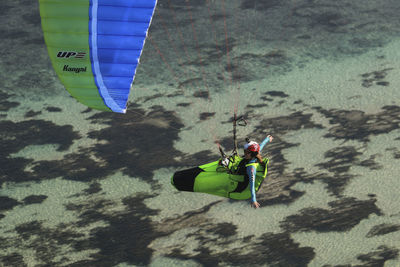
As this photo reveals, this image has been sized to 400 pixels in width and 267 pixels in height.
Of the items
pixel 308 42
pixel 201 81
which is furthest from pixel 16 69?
pixel 308 42

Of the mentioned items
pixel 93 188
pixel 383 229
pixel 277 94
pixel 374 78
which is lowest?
pixel 383 229

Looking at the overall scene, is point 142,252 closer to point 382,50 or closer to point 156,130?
point 156,130

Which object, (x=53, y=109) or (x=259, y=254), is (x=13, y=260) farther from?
(x=53, y=109)

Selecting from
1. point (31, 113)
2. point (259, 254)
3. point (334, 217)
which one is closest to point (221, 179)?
point (259, 254)

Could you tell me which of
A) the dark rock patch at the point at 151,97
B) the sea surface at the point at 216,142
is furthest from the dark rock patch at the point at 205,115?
the dark rock patch at the point at 151,97

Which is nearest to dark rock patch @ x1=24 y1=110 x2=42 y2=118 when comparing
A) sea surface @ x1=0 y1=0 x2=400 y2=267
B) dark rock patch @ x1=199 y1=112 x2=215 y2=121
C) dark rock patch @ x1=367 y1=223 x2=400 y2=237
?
sea surface @ x1=0 y1=0 x2=400 y2=267

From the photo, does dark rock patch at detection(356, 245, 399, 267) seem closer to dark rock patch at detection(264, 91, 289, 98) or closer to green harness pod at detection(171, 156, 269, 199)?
green harness pod at detection(171, 156, 269, 199)
